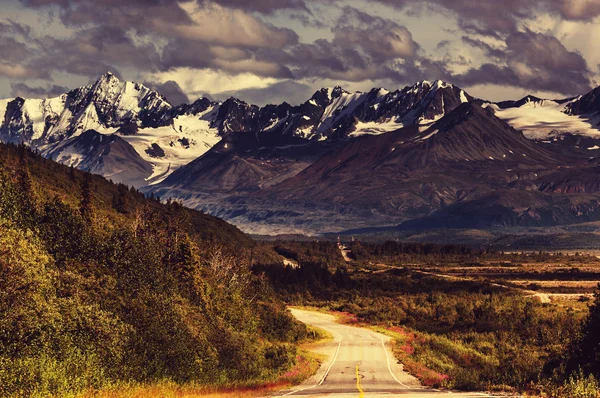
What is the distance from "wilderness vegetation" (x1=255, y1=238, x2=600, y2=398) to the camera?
48875 mm

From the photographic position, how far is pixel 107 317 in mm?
45375

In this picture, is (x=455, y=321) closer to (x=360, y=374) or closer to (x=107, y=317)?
(x=360, y=374)

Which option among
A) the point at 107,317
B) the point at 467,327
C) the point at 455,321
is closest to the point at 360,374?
the point at 107,317

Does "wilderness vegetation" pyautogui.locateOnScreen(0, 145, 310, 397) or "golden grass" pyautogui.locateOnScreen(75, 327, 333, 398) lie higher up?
"wilderness vegetation" pyautogui.locateOnScreen(0, 145, 310, 397)

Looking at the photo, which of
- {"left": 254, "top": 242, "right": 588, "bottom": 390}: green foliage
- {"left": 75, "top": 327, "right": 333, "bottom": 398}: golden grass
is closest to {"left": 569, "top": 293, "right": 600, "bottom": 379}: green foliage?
{"left": 254, "top": 242, "right": 588, "bottom": 390}: green foliage

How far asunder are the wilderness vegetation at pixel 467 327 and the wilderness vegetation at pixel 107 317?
13.0m

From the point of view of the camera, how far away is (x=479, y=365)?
64938 millimetres

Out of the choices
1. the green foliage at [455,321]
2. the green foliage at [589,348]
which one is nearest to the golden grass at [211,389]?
the green foliage at [455,321]

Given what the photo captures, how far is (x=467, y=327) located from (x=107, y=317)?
52380mm

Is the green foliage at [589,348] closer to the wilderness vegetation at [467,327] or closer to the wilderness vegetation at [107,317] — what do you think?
the wilderness vegetation at [467,327]

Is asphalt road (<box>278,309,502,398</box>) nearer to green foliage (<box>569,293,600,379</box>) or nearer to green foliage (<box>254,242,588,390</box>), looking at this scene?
green foliage (<box>254,242,588,390</box>)

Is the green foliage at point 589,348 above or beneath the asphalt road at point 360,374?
above

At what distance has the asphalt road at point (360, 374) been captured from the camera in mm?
45094

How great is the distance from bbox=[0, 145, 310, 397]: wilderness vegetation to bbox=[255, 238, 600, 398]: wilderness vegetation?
13.0 metres
